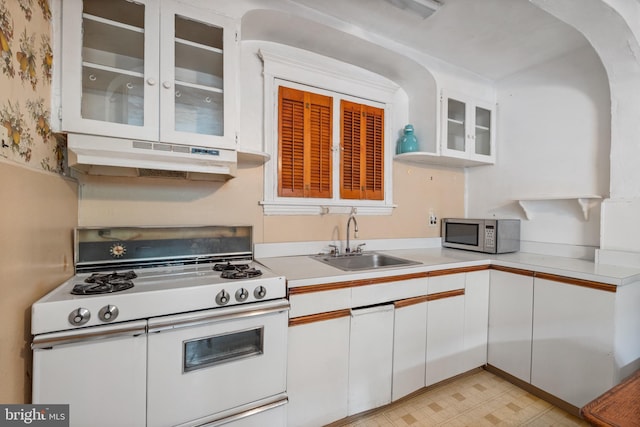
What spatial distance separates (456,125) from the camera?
250 cm

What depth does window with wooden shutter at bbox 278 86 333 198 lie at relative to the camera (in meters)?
2.04

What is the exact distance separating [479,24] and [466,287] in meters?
1.86

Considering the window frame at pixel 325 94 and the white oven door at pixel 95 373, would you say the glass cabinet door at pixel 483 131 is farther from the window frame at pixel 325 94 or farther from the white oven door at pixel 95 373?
the white oven door at pixel 95 373

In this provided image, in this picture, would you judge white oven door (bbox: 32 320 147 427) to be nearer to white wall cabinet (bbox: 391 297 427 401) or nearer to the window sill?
the window sill

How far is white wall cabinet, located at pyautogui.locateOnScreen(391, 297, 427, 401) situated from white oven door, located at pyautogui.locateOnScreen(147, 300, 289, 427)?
76 cm

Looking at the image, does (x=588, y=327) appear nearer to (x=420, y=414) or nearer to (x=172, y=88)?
(x=420, y=414)

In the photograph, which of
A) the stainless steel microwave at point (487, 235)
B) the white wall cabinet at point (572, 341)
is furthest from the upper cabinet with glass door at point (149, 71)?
the white wall cabinet at point (572, 341)

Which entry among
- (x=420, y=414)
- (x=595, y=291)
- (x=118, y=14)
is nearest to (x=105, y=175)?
(x=118, y=14)

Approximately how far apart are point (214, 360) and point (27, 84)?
134 cm

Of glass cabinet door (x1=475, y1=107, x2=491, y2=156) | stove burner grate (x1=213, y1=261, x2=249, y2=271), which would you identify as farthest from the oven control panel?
glass cabinet door (x1=475, y1=107, x2=491, y2=156)

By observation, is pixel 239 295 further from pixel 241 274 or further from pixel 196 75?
pixel 196 75

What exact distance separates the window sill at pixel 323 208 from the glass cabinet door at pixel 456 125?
2.58 feet

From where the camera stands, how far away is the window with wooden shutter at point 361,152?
2.27m

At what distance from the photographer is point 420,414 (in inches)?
67.1
